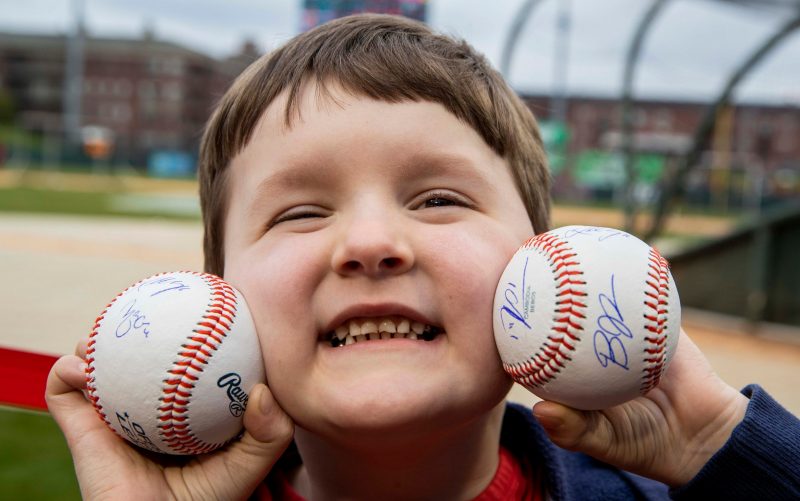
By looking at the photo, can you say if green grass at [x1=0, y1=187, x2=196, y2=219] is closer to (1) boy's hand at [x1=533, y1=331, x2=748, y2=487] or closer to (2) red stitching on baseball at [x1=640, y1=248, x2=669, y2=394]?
(1) boy's hand at [x1=533, y1=331, x2=748, y2=487]

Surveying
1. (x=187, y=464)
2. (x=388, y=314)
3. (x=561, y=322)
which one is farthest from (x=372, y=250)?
(x=187, y=464)

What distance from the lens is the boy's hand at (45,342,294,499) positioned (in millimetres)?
1519

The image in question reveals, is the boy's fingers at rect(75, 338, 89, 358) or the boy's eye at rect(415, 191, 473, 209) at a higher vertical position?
the boy's eye at rect(415, 191, 473, 209)

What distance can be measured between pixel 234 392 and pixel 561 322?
60 centimetres

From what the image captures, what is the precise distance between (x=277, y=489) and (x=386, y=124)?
2.91 ft

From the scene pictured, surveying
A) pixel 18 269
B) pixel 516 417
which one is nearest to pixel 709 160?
pixel 18 269

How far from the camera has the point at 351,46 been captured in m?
1.74

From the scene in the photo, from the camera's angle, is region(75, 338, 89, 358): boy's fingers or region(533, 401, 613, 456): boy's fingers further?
region(75, 338, 89, 358): boy's fingers

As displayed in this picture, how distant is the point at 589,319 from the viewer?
4.52 feet

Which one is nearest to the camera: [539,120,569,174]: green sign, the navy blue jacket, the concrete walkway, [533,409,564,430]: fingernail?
[533,409,564,430]: fingernail

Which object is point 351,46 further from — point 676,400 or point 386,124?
point 676,400

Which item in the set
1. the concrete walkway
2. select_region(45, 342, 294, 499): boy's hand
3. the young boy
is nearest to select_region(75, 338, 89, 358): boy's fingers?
the young boy

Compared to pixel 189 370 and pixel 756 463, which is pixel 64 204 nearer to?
pixel 189 370
